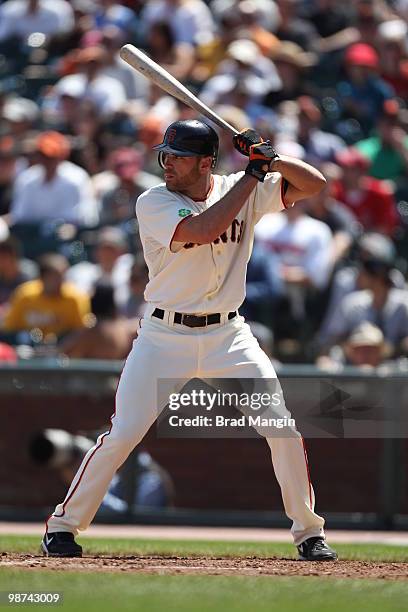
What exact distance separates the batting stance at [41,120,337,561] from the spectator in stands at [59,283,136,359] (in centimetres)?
389

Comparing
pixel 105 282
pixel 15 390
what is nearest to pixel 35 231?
pixel 105 282

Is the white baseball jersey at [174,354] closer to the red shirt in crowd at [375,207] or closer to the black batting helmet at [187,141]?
the black batting helmet at [187,141]

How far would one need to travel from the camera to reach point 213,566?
6.02 metres

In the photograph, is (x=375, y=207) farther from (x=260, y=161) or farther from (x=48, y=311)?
(x=260, y=161)

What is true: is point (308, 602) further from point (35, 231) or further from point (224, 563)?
point (35, 231)

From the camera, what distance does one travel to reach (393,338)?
32.9 feet

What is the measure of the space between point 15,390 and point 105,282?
1.28 m

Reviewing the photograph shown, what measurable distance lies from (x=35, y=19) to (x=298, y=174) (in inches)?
381

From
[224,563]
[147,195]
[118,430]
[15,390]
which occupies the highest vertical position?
[147,195]

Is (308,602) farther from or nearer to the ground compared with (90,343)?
farther from the ground

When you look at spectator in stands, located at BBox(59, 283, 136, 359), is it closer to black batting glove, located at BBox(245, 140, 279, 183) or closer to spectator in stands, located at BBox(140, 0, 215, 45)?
black batting glove, located at BBox(245, 140, 279, 183)

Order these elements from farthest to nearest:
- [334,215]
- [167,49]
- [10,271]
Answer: [167,49]
[334,215]
[10,271]

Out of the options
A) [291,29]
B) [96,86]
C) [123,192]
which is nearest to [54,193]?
[123,192]

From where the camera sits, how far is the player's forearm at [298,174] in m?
6.04
